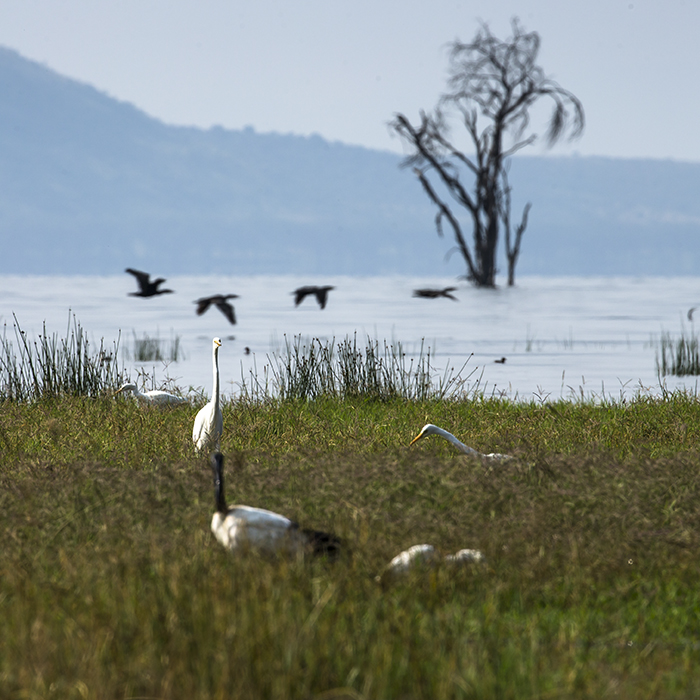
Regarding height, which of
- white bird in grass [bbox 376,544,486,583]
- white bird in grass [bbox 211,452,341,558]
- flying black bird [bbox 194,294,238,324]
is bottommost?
white bird in grass [bbox 376,544,486,583]

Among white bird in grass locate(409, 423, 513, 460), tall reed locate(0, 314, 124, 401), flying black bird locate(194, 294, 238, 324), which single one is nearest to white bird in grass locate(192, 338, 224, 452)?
white bird in grass locate(409, 423, 513, 460)


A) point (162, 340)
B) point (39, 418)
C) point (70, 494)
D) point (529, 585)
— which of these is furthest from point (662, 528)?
point (162, 340)

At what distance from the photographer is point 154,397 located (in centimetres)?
1117

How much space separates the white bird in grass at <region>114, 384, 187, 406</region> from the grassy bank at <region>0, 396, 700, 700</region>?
3267mm

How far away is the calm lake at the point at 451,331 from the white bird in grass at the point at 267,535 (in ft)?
17.1

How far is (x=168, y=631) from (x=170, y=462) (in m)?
3.71

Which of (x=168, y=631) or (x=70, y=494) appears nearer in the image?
(x=168, y=631)

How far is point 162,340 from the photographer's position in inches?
976

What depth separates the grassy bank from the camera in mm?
3195

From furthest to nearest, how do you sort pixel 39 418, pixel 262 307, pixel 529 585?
1. pixel 262 307
2. pixel 39 418
3. pixel 529 585


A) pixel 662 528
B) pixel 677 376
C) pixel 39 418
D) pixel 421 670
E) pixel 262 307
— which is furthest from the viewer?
pixel 262 307

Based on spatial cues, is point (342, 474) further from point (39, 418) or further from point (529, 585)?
point (39, 418)

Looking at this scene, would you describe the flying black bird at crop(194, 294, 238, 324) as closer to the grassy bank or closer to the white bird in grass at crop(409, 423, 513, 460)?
the grassy bank

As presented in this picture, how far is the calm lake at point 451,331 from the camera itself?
1688cm
